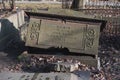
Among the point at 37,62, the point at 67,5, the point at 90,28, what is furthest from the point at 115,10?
the point at 37,62

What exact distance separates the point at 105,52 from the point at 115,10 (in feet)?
14.3

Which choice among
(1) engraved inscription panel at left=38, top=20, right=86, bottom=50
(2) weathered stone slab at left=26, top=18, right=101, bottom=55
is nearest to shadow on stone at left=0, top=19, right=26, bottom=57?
(2) weathered stone slab at left=26, top=18, right=101, bottom=55

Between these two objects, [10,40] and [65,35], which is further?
[10,40]

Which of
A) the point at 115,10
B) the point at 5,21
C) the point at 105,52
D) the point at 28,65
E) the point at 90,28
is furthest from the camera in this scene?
the point at 115,10

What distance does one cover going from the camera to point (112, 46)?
1273 centimetres

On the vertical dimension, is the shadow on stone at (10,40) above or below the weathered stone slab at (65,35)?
below

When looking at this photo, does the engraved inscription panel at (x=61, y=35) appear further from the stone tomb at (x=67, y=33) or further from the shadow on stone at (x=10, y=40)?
the shadow on stone at (x=10, y=40)

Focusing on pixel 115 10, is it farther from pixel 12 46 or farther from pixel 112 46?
pixel 12 46

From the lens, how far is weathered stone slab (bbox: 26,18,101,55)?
10375mm

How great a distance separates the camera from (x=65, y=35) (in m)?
10.5

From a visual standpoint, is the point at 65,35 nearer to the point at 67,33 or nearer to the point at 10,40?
the point at 67,33

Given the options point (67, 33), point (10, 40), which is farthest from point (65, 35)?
point (10, 40)

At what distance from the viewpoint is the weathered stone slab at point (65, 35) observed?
34.0 feet

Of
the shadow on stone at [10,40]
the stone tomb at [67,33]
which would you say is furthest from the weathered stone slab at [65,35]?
the shadow on stone at [10,40]
